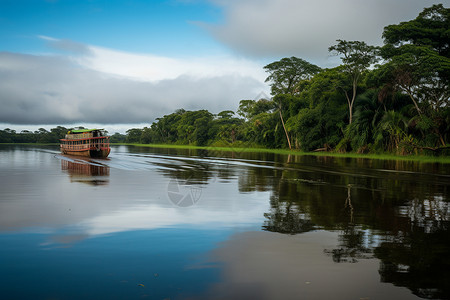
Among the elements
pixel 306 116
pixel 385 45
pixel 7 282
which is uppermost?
pixel 385 45

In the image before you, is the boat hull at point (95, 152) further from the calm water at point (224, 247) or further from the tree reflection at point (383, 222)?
the calm water at point (224, 247)

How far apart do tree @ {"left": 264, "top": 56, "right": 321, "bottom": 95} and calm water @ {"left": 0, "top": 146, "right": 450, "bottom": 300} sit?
54886mm

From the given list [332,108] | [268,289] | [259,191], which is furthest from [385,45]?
[268,289]

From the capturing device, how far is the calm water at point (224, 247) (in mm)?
4383

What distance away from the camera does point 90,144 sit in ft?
145

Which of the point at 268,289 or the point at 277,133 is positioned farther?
Answer: the point at 277,133

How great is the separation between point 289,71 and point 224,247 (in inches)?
2420

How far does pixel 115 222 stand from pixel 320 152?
3980 cm

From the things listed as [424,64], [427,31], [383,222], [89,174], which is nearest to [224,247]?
[383,222]

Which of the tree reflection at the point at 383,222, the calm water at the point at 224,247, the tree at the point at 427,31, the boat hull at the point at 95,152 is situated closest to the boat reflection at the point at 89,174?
the calm water at the point at 224,247

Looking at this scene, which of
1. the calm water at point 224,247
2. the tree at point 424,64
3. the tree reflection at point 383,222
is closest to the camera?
the calm water at point 224,247

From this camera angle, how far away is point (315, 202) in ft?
34.7

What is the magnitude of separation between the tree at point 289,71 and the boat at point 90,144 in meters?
30.8

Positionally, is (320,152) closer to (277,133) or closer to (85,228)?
(277,133)
